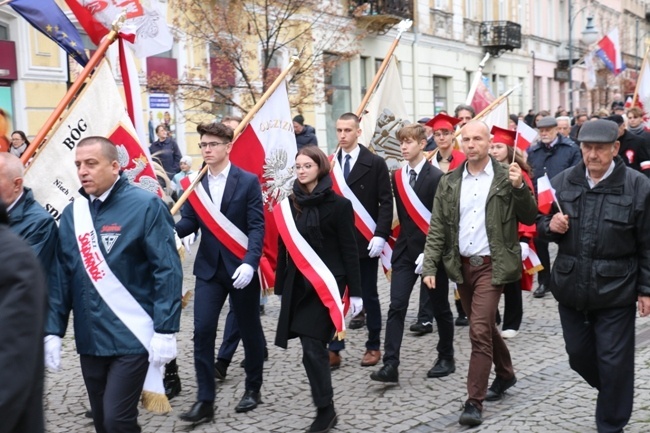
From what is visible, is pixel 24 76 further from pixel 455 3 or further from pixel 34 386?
pixel 455 3

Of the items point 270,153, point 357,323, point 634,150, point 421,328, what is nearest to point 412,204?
point 270,153

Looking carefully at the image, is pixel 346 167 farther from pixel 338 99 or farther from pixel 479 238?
pixel 338 99

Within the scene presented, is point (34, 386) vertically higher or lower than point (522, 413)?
higher

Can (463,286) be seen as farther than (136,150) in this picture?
No

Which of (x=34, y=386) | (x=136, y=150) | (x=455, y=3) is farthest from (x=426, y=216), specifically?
(x=455, y=3)

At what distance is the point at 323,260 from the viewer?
5719mm

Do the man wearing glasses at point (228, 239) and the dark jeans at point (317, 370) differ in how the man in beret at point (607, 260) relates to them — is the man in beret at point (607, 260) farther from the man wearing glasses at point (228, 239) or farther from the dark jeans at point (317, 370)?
the man wearing glasses at point (228, 239)

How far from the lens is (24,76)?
53.7ft

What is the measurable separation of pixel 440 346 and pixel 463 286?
38.2 inches

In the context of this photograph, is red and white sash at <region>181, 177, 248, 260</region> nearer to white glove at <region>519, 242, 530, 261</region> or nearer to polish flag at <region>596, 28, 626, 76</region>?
white glove at <region>519, 242, 530, 261</region>

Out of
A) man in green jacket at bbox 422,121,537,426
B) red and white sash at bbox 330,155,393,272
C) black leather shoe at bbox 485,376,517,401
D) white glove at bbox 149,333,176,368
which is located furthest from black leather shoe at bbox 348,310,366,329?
white glove at bbox 149,333,176,368

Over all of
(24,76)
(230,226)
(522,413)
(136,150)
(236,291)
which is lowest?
(522,413)

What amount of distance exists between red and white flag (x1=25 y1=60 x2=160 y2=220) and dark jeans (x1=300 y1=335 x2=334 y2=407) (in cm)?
169

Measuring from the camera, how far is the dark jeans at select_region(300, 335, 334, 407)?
5.44 meters
